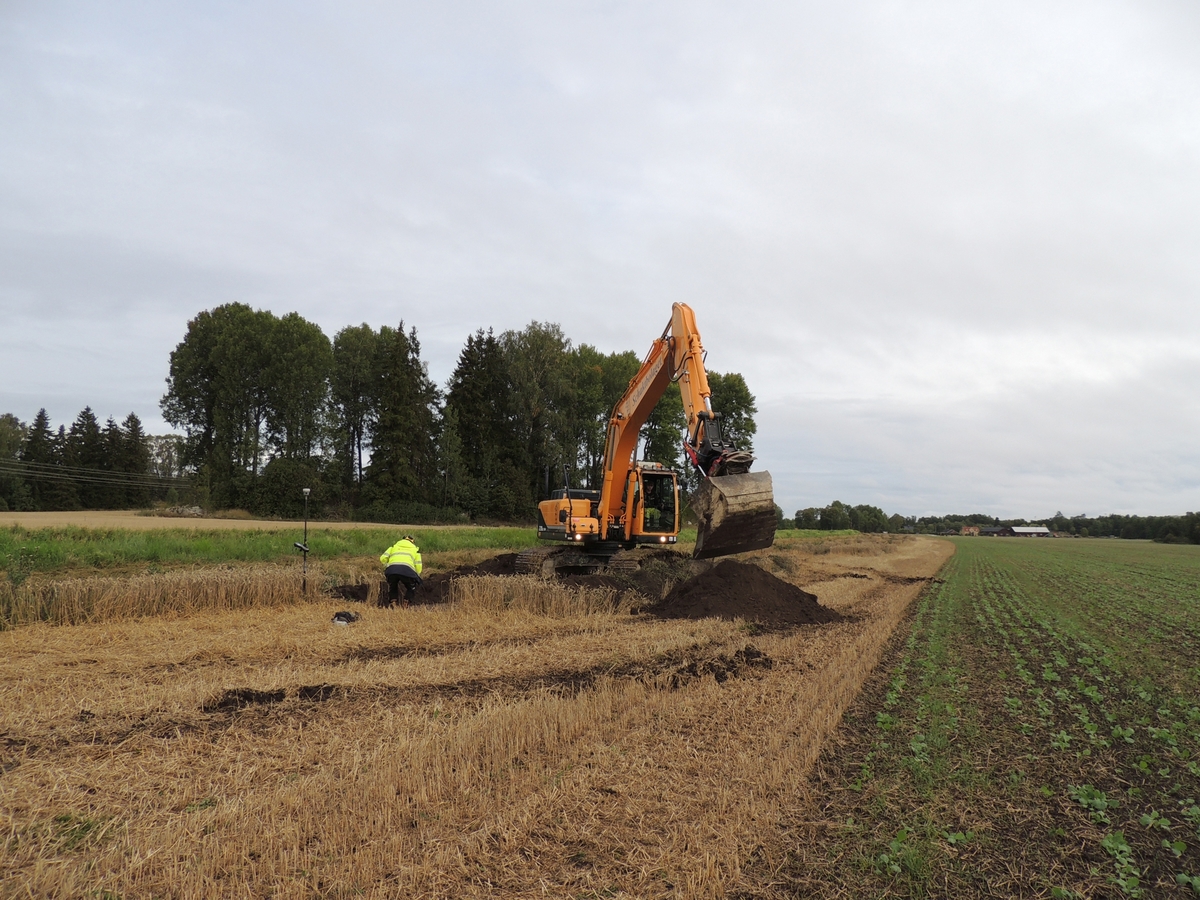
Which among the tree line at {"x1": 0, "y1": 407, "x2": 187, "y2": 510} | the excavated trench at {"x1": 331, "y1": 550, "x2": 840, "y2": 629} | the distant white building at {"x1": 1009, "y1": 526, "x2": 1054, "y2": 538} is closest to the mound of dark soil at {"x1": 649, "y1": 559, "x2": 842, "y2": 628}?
the excavated trench at {"x1": 331, "y1": 550, "x2": 840, "y2": 629}

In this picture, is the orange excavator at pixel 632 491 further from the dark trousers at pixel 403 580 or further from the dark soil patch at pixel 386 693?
the dark soil patch at pixel 386 693

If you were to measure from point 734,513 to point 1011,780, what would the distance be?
6.02m

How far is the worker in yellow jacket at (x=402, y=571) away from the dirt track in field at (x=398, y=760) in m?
2.98

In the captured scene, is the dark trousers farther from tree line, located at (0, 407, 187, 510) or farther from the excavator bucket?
tree line, located at (0, 407, 187, 510)

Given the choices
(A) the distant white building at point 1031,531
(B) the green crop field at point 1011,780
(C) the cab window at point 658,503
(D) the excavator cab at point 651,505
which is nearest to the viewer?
(B) the green crop field at point 1011,780

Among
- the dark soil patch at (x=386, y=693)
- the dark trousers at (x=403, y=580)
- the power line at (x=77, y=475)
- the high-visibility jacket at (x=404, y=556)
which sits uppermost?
the power line at (x=77, y=475)

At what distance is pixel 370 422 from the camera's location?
178 ft

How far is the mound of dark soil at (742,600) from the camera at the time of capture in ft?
43.6

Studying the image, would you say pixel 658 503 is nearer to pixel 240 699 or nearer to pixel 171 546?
pixel 240 699

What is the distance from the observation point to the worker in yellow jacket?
13617mm

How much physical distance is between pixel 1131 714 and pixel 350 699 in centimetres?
862

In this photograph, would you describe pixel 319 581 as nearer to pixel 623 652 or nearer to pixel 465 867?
pixel 623 652

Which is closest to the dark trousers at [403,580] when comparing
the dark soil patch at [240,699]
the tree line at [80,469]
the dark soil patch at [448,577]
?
the dark soil patch at [448,577]

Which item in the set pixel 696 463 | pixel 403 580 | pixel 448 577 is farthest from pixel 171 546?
pixel 696 463
